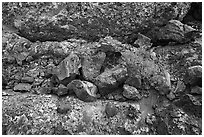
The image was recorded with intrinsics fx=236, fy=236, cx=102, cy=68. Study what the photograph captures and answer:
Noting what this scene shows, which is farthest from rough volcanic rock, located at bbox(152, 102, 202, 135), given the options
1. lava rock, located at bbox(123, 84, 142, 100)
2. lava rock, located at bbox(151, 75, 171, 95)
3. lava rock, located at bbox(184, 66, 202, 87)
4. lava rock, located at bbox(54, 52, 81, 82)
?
lava rock, located at bbox(54, 52, 81, 82)

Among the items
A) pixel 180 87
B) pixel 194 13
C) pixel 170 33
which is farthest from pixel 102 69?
pixel 194 13

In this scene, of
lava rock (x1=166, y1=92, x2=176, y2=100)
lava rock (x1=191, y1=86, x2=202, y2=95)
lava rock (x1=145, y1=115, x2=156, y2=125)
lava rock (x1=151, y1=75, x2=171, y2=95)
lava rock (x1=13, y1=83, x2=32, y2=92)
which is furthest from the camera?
lava rock (x1=13, y1=83, x2=32, y2=92)

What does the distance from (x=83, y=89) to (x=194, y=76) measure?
83.1 inches

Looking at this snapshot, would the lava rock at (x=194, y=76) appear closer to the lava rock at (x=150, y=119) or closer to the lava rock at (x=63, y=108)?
the lava rock at (x=150, y=119)

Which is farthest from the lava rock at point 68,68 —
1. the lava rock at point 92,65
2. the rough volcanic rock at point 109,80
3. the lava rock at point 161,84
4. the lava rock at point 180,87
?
the lava rock at point 180,87

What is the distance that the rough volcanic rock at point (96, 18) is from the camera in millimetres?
5461

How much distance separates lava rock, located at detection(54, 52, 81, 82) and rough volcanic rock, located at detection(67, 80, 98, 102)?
20 cm

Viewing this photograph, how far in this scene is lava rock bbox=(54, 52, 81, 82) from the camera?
188 inches

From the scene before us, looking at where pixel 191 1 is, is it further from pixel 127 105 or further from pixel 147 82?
pixel 127 105

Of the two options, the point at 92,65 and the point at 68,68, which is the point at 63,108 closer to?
the point at 68,68

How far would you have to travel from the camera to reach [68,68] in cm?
480

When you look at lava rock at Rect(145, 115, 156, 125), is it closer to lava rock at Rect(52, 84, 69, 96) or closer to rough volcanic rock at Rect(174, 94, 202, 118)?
rough volcanic rock at Rect(174, 94, 202, 118)

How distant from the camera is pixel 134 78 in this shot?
4746mm

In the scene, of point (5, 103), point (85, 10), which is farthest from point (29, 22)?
point (5, 103)
